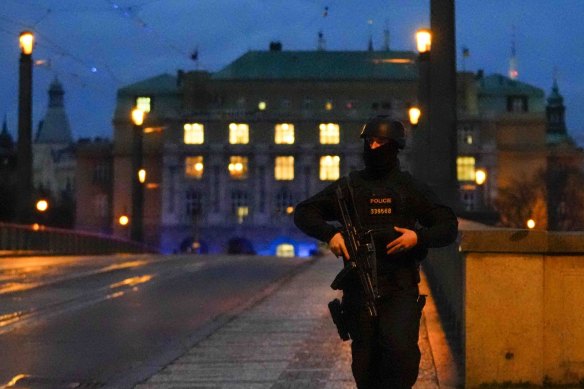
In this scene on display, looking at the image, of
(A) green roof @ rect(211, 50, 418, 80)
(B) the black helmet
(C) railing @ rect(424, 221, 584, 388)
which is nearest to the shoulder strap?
(B) the black helmet

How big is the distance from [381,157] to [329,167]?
10533 cm

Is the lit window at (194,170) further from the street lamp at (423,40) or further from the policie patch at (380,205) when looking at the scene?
the policie patch at (380,205)

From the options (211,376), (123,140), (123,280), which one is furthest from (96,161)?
(211,376)

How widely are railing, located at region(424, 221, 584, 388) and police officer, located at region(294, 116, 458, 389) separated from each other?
2.70 meters

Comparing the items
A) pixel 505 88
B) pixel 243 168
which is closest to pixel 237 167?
pixel 243 168

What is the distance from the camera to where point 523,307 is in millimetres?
9594

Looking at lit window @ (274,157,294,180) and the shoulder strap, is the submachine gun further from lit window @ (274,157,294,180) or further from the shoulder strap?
lit window @ (274,157,294,180)

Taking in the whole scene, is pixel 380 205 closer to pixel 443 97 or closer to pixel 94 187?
pixel 443 97

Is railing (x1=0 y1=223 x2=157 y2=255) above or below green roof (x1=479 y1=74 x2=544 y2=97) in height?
below

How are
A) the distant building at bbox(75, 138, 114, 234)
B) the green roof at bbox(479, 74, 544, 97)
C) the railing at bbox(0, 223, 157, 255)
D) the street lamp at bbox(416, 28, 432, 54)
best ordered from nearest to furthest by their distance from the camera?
1. the street lamp at bbox(416, 28, 432, 54)
2. the railing at bbox(0, 223, 157, 255)
3. the green roof at bbox(479, 74, 544, 97)
4. the distant building at bbox(75, 138, 114, 234)

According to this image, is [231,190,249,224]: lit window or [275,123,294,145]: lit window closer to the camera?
[275,123,294,145]: lit window

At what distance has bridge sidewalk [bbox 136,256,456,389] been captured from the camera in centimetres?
1061

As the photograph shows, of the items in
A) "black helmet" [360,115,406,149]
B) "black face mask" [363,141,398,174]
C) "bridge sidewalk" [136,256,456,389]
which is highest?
"black helmet" [360,115,406,149]

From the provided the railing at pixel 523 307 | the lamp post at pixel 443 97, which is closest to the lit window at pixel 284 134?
the lamp post at pixel 443 97
